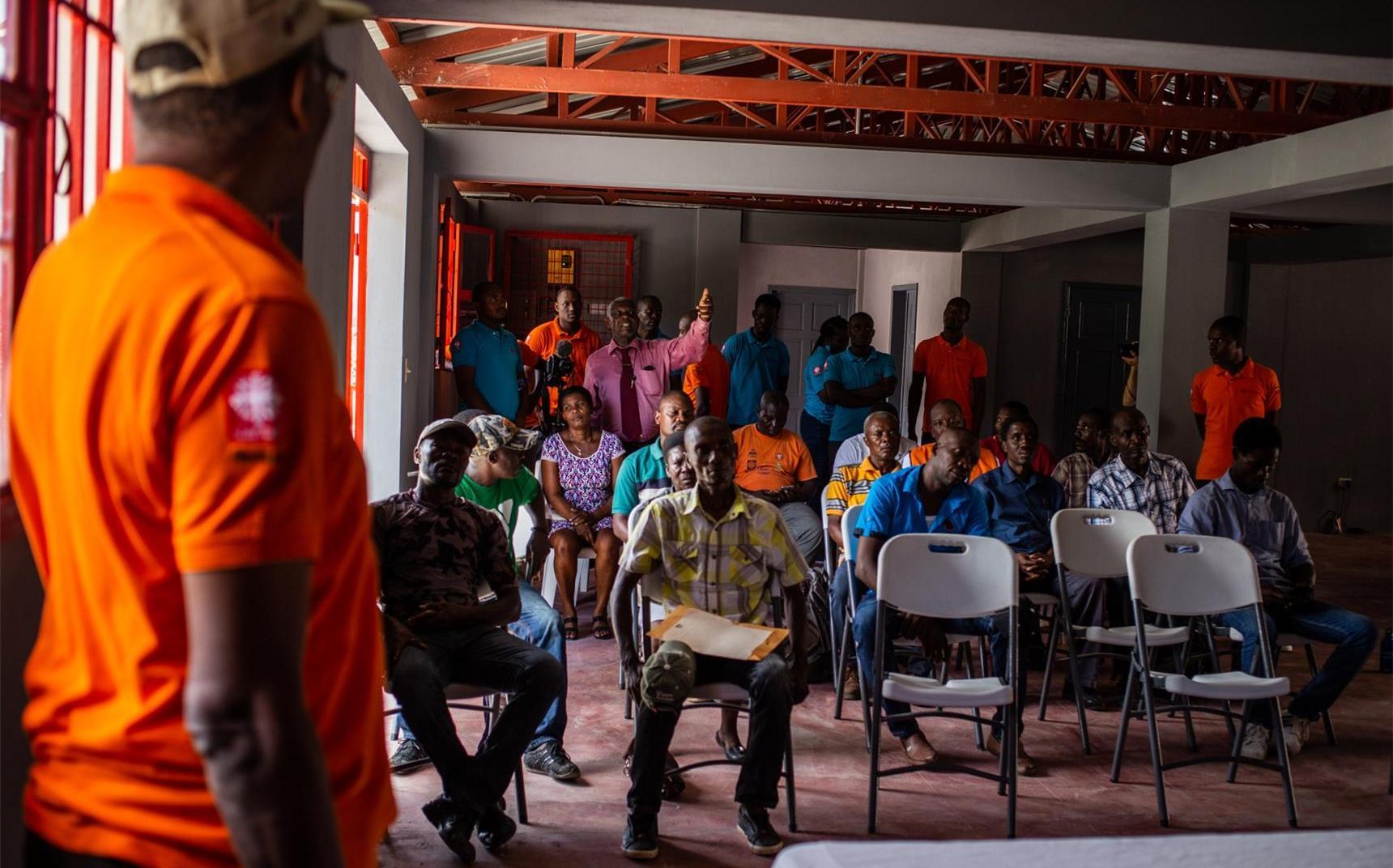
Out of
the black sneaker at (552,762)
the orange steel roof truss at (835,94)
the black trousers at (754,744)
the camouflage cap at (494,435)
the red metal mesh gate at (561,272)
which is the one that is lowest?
the black sneaker at (552,762)

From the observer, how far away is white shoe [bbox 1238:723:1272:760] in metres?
4.34

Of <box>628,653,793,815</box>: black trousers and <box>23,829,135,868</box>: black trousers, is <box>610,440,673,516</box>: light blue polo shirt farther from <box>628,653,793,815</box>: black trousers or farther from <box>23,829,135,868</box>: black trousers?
<box>23,829,135,868</box>: black trousers

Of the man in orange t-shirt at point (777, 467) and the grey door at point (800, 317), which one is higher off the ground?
the grey door at point (800, 317)

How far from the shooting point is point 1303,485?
36.4 feet

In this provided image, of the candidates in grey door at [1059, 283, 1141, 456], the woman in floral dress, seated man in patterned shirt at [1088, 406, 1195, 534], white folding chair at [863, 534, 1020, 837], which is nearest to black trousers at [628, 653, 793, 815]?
white folding chair at [863, 534, 1020, 837]

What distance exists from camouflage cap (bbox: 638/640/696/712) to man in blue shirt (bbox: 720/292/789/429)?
179 inches

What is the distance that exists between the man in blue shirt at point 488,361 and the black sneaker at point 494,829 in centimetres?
368

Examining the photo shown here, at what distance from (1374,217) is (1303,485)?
126 inches

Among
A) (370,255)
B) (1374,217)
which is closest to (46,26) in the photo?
(370,255)

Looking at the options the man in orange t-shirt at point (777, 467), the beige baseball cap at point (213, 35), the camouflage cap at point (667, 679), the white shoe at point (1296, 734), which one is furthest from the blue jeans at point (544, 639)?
the beige baseball cap at point (213, 35)

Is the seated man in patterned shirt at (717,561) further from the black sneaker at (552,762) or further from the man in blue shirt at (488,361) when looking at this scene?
the man in blue shirt at (488,361)

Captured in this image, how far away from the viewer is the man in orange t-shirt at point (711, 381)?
7.41 meters

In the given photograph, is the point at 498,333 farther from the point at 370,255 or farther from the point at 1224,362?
the point at 1224,362

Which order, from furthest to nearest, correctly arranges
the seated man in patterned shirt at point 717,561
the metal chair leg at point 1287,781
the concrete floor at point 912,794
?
the metal chair leg at point 1287,781 → the seated man in patterned shirt at point 717,561 → the concrete floor at point 912,794
